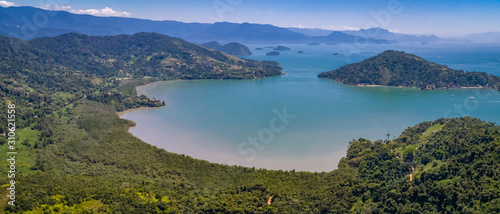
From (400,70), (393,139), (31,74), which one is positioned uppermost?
(400,70)

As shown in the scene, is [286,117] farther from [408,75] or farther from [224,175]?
[408,75]

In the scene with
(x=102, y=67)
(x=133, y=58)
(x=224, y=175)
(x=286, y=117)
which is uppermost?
(x=133, y=58)

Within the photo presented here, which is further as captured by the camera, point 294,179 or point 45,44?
point 45,44

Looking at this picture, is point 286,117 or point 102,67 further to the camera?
point 102,67

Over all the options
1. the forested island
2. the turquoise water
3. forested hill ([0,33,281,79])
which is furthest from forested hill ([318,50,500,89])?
the forested island

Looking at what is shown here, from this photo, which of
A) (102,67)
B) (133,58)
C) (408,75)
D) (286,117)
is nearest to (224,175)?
(286,117)

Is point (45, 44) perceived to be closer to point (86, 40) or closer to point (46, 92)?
point (86, 40)

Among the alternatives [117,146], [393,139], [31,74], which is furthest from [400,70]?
[31,74]

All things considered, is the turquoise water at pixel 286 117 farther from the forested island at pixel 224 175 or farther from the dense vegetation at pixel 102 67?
the dense vegetation at pixel 102 67
